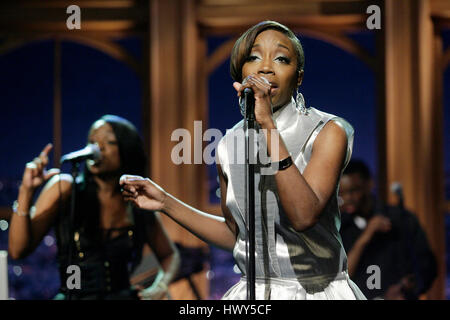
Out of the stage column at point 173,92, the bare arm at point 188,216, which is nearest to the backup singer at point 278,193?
the bare arm at point 188,216

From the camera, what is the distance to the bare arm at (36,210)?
2.54 m

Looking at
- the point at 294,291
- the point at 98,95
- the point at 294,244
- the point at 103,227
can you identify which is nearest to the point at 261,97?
the point at 294,244

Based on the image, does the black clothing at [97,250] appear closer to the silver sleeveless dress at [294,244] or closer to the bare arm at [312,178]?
the silver sleeveless dress at [294,244]

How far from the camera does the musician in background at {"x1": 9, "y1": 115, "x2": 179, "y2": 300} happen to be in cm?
293

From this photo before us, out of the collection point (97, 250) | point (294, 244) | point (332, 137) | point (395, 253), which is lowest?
point (395, 253)

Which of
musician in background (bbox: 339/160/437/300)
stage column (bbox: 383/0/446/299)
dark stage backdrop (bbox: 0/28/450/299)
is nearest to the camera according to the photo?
musician in background (bbox: 339/160/437/300)

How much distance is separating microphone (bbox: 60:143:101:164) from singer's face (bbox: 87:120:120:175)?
0.14 ft

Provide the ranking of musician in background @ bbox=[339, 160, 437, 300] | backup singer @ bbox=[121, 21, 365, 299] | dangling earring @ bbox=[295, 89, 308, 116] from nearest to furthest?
backup singer @ bbox=[121, 21, 365, 299]
dangling earring @ bbox=[295, 89, 308, 116]
musician in background @ bbox=[339, 160, 437, 300]

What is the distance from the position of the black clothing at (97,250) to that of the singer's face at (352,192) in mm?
1211

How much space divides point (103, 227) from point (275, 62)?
1.79m

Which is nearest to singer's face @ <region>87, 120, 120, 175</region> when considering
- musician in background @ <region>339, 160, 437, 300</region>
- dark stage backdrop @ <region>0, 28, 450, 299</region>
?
musician in background @ <region>339, 160, 437, 300</region>

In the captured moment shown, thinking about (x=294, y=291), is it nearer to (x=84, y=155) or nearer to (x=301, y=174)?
(x=301, y=174)

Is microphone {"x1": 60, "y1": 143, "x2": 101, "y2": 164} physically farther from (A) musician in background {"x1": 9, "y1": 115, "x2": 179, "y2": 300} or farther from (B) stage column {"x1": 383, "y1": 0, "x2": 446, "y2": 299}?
(B) stage column {"x1": 383, "y1": 0, "x2": 446, "y2": 299}

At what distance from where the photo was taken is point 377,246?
381 centimetres
